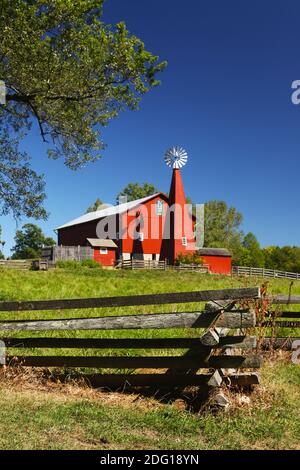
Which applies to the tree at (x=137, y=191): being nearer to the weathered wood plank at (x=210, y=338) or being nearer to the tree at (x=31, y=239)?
the tree at (x=31, y=239)

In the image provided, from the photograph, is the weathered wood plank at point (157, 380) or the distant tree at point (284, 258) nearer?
the weathered wood plank at point (157, 380)

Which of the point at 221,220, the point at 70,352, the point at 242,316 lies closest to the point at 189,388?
the point at 242,316

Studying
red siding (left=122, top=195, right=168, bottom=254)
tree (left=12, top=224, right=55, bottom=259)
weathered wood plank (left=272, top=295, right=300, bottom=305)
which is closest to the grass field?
weathered wood plank (left=272, top=295, right=300, bottom=305)

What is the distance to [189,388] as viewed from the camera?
6.71 meters

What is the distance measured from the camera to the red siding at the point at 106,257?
52625mm

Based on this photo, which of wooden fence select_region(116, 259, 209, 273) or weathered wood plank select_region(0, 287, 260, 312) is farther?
wooden fence select_region(116, 259, 209, 273)

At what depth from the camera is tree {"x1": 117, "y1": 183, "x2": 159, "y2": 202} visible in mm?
82125

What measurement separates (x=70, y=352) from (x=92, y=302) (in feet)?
9.12

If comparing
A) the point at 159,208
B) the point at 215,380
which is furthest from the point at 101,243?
the point at 215,380

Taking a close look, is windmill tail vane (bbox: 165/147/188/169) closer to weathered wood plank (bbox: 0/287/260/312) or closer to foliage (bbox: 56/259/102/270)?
foliage (bbox: 56/259/102/270)

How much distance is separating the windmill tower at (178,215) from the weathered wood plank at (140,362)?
44.1 meters

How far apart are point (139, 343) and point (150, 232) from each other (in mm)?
47785

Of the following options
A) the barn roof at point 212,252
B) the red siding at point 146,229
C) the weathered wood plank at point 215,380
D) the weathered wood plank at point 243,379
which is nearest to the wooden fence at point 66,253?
the red siding at point 146,229

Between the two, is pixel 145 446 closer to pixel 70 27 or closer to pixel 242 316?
pixel 242 316
